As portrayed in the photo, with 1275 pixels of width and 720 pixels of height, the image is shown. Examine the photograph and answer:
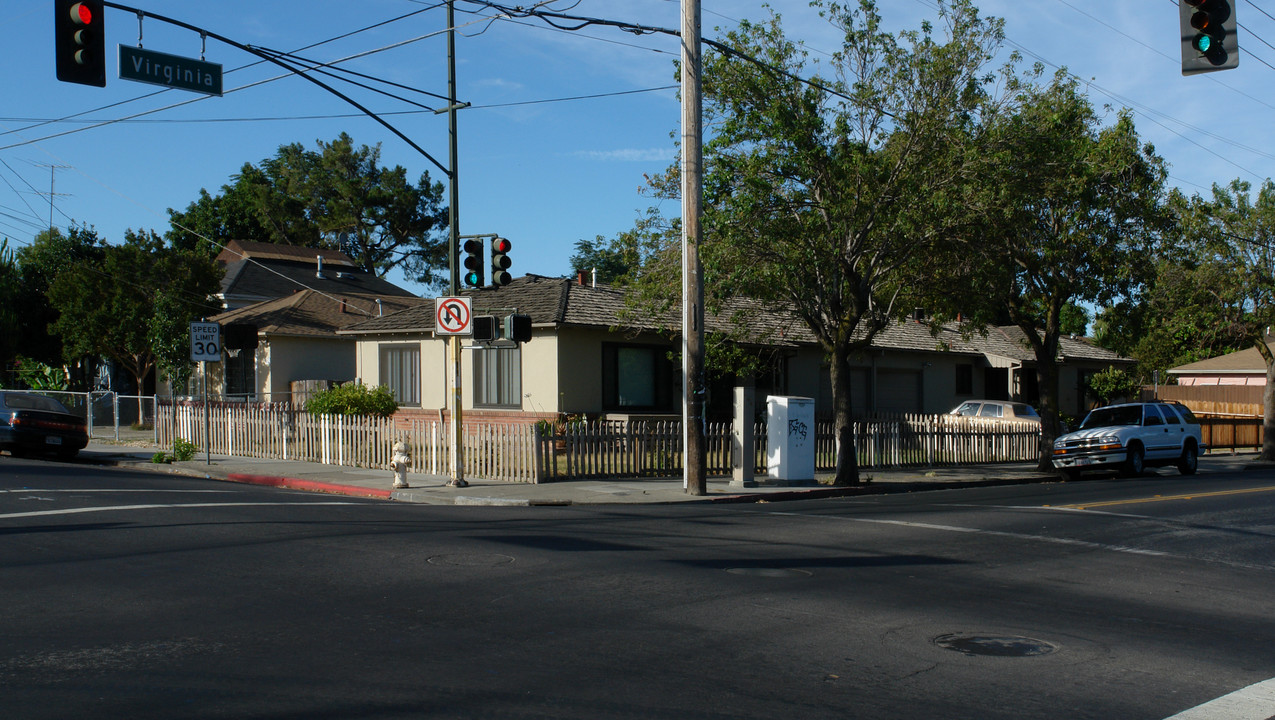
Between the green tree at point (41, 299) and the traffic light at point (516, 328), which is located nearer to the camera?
the traffic light at point (516, 328)

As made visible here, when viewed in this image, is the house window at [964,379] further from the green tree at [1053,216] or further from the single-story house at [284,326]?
the single-story house at [284,326]

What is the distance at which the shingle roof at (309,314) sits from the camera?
3372cm

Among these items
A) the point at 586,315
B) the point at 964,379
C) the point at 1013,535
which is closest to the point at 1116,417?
the point at 586,315

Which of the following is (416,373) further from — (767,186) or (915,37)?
(915,37)

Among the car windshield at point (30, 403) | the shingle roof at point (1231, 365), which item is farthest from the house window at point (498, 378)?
the shingle roof at point (1231, 365)

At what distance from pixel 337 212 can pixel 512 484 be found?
4778cm

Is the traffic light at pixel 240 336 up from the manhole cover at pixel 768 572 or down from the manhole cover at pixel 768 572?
up

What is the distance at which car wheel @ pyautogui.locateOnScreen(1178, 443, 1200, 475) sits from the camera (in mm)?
26061

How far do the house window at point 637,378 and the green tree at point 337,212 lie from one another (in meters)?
38.3

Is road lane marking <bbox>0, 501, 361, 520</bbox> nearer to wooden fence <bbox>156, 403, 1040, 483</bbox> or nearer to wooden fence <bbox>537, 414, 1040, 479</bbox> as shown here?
wooden fence <bbox>156, 403, 1040, 483</bbox>

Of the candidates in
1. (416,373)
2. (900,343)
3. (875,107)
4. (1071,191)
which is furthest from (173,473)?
(900,343)

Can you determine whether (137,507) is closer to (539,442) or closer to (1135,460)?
(539,442)

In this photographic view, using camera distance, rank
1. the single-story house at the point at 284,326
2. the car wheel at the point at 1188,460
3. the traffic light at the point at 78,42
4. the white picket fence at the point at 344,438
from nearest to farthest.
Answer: the traffic light at the point at 78,42, the white picket fence at the point at 344,438, the car wheel at the point at 1188,460, the single-story house at the point at 284,326

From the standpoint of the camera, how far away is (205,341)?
21641 millimetres
